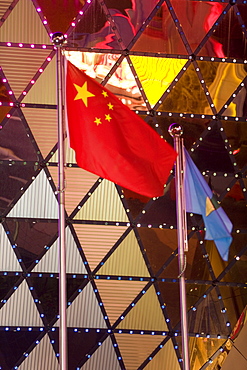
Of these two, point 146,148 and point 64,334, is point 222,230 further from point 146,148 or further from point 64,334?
point 64,334

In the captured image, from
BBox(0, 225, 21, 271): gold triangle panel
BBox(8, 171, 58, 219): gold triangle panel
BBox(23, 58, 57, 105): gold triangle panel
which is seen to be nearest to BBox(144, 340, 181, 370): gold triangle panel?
BBox(0, 225, 21, 271): gold triangle panel

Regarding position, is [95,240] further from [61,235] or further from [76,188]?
[61,235]

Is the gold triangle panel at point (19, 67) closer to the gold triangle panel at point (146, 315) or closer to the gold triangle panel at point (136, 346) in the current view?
the gold triangle panel at point (146, 315)

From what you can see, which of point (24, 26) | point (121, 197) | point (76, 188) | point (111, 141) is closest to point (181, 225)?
point (111, 141)

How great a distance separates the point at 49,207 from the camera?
13.7 meters

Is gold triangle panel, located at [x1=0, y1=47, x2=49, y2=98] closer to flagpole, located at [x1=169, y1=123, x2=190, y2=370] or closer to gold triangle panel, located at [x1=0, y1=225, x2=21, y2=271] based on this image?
gold triangle panel, located at [x1=0, y1=225, x2=21, y2=271]

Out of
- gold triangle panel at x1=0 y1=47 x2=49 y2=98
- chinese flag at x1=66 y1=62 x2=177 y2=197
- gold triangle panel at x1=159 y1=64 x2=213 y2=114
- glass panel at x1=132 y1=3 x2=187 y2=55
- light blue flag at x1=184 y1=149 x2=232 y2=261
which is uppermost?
glass panel at x1=132 y1=3 x2=187 y2=55

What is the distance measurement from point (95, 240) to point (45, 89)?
3.36 m

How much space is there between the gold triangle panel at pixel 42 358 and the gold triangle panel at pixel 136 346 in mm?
1434

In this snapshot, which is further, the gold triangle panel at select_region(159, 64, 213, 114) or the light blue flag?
the gold triangle panel at select_region(159, 64, 213, 114)

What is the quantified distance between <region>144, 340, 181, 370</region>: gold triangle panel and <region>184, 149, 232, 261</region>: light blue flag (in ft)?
14.5

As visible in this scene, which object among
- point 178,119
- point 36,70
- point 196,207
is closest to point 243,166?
point 178,119

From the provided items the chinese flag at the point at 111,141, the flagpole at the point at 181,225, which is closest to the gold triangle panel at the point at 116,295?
the flagpole at the point at 181,225

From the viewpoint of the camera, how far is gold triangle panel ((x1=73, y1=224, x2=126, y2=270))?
13773mm
